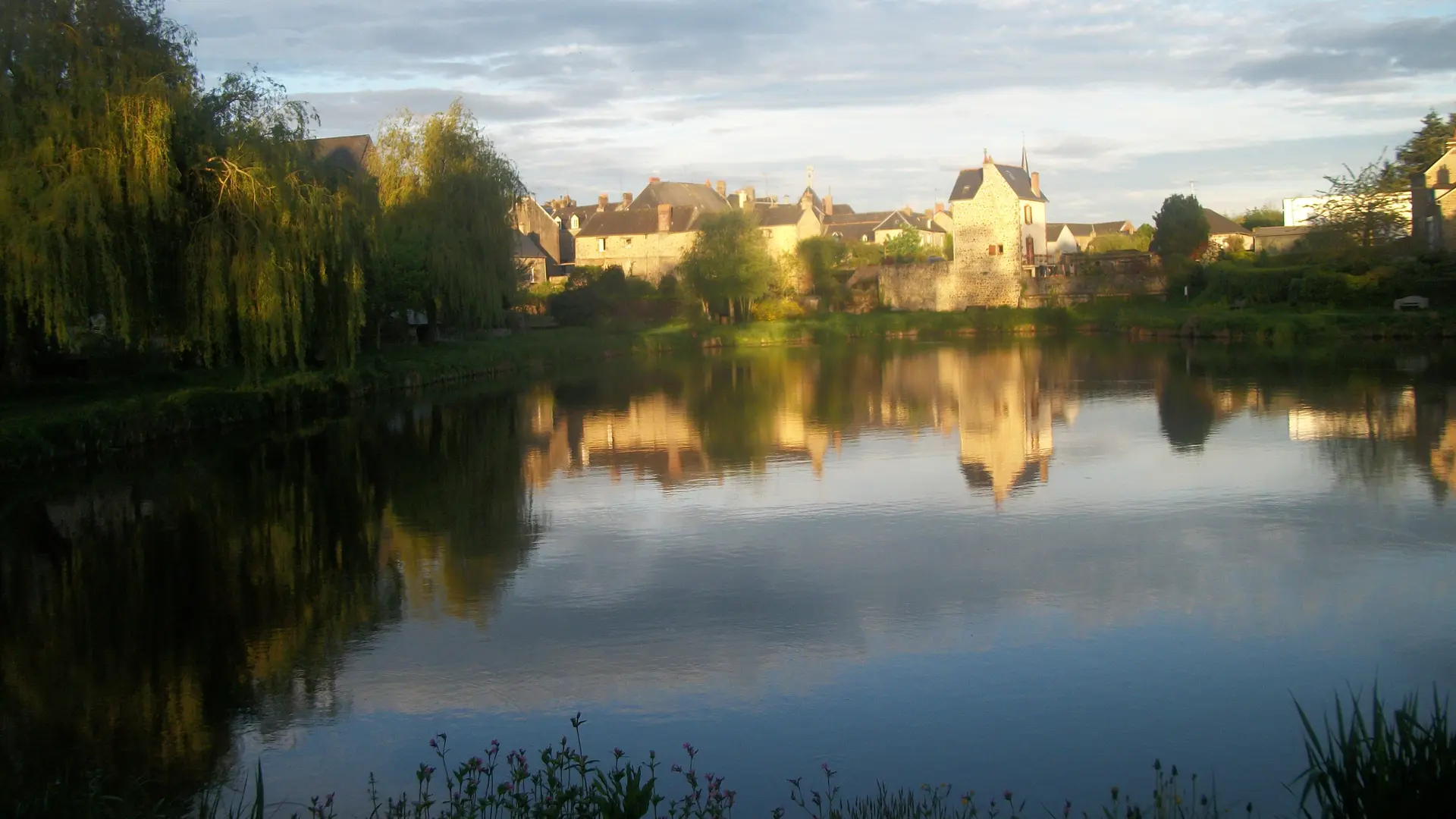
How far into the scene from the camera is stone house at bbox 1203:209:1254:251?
208 ft

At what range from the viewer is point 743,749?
264 inches

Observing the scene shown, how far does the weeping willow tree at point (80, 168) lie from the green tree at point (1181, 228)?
4894cm

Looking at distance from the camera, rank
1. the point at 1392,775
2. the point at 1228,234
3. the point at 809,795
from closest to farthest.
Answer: the point at 1392,775 < the point at 809,795 < the point at 1228,234

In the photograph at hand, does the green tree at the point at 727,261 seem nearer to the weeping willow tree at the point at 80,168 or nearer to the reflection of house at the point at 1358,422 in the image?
the reflection of house at the point at 1358,422

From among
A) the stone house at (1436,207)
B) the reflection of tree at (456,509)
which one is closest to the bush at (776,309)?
the stone house at (1436,207)

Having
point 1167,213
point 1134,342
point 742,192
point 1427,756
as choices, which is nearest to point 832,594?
point 1427,756

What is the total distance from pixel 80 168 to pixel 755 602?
13.7m

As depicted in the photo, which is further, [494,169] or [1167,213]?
[1167,213]

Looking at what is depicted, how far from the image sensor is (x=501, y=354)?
37875 millimetres

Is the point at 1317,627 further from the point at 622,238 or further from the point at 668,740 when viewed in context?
the point at 622,238

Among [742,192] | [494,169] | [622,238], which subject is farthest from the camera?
[742,192]

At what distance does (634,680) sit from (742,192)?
268ft

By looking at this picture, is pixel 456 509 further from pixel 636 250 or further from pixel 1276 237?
pixel 636 250

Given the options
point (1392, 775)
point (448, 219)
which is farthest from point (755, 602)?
point (448, 219)
